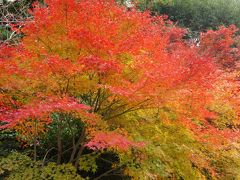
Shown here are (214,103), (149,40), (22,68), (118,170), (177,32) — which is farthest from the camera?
(177,32)

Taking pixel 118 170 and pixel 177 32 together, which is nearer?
pixel 118 170

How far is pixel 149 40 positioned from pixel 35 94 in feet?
9.16

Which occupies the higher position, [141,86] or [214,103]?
[141,86]

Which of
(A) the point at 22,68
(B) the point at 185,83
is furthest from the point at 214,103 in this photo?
(A) the point at 22,68

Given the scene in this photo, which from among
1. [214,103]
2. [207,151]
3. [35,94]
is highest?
[35,94]

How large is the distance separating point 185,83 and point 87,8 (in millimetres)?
2419

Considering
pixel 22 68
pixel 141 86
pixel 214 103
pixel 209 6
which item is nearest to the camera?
pixel 141 86

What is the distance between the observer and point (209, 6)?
80.6ft

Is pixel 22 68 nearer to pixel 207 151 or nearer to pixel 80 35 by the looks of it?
pixel 80 35

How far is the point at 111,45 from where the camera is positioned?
579 cm

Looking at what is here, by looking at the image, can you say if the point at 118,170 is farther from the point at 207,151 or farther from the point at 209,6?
the point at 209,6

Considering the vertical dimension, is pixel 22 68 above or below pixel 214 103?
above

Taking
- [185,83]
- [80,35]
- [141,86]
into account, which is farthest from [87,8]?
[185,83]

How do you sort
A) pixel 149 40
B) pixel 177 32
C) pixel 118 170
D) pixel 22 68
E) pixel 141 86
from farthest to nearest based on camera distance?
pixel 177 32 → pixel 118 170 → pixel 149 40 → pixel 22 68 → pixel 141 86
